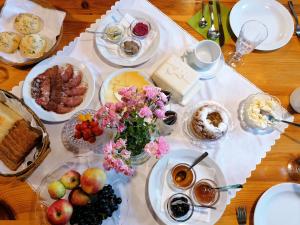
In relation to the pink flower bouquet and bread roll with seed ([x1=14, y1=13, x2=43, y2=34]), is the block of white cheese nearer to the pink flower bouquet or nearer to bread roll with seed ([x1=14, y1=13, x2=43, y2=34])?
the pink flower bouquet

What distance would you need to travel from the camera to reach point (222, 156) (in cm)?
146

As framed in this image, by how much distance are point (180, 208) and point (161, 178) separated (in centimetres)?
15

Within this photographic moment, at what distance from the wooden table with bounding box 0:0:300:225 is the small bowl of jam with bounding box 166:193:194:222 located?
6.2 inches

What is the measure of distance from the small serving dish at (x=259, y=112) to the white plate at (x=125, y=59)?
481mm

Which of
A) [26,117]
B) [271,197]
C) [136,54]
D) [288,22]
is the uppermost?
[288,22]

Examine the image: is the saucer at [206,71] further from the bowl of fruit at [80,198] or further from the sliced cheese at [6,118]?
the sliced cheese at [6,118]

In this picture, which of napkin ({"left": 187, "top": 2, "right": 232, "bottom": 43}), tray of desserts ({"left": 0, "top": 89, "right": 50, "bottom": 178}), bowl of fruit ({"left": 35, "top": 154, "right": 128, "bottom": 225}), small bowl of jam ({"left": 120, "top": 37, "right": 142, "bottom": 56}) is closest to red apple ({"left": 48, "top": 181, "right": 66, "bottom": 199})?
bowl of fruit ({"left": 35, "top": 154, "right": 128, "bottom": 225})

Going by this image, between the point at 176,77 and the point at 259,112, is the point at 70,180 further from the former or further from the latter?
the point at 259,112

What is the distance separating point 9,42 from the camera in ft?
4.92

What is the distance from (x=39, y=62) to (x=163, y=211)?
2.71ft

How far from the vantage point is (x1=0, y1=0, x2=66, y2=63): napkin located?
158cm

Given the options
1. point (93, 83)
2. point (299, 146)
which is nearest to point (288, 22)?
point (299, 146)

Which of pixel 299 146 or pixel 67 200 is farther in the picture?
pixel 299 146

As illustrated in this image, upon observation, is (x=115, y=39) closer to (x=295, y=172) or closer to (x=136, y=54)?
(x=136, y=54)
